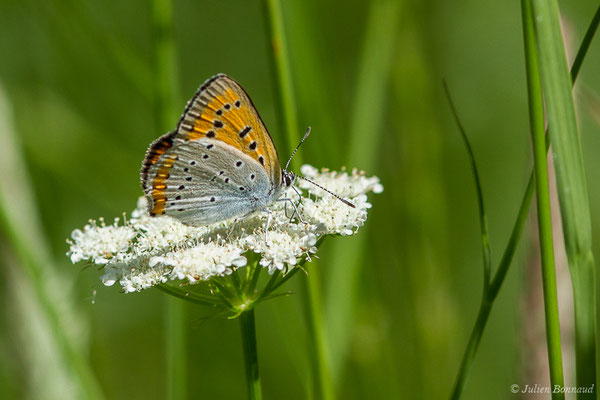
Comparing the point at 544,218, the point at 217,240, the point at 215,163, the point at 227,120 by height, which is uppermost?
the point at 227,120

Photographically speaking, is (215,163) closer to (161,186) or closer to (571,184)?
(161,186)

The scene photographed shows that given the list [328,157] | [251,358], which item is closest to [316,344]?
[251,358]

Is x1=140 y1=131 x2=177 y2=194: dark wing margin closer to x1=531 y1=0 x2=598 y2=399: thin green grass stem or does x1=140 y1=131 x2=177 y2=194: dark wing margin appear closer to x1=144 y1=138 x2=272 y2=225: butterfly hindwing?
x1=144 y1=138 x2=272 y2=225: butterfly hindwing

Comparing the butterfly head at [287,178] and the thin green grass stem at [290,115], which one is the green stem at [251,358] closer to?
the thin green grass stem at [290,115]

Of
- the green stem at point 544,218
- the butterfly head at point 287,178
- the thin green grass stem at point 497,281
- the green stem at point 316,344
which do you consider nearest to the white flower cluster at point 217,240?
the butterfly head at point 287,178

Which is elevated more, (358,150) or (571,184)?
(358,150)

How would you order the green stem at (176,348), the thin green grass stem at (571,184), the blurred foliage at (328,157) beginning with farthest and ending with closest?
the blurred foliage at (328,157) < the green stem at (176,348) < the thin green grass stem at (571,184)

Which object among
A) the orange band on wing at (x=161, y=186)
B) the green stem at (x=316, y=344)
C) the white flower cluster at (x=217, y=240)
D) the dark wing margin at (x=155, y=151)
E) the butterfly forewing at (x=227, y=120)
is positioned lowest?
the green stem at (x=316, y=344)
